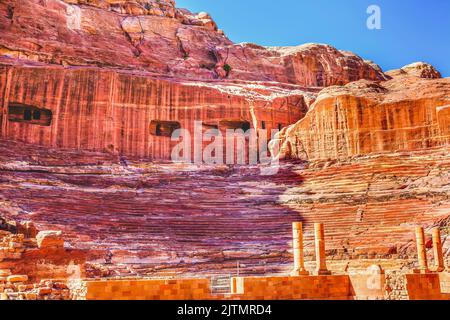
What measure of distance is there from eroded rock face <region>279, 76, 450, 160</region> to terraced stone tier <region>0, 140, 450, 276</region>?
1.15 m

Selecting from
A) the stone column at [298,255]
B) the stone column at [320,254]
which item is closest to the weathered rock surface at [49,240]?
the stone column at [298,255]

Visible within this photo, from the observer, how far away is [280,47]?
149 ft

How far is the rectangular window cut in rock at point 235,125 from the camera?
1341 inches

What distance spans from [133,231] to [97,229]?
5.07ft

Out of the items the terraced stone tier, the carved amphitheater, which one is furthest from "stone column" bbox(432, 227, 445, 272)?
the terraced stone tier

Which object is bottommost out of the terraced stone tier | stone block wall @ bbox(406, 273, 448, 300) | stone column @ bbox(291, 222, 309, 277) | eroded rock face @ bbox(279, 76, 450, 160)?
stone block wall @ bbox(406, 273, 448, 300)

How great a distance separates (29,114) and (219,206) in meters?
12.8

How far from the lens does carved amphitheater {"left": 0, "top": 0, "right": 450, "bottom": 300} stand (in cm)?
1867

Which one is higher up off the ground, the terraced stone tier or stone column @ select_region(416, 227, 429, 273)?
the terraced stone tier

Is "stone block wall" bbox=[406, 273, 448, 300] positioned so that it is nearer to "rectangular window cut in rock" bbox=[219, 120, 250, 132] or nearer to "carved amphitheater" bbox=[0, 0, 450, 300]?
"carved amphitheater" bbox=[0, 0, 450, 300]

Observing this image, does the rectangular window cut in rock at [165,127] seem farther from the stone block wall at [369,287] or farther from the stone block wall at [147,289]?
the stone block wall at [147,289]

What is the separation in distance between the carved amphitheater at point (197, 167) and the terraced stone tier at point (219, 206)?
9 centimetres
